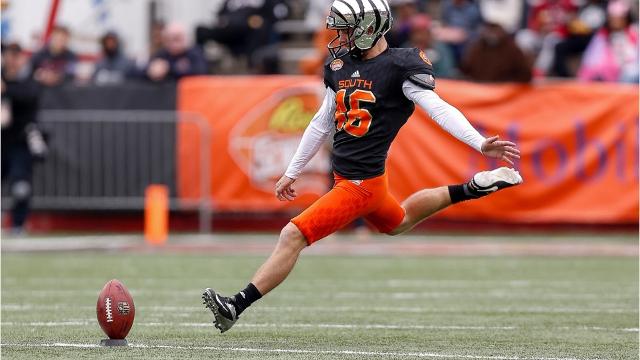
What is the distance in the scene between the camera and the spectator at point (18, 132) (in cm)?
1741

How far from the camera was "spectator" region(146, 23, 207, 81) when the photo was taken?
1848 cm

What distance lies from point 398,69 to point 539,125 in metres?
9.51

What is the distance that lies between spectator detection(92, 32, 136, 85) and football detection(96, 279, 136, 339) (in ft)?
40.4

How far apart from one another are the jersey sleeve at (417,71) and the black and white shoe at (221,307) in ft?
5.27

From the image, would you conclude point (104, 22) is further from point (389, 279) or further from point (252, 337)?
point (252, 337)

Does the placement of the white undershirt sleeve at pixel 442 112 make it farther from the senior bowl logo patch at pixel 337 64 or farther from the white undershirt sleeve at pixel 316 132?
the white undershirt sleeve at pixel 316 132

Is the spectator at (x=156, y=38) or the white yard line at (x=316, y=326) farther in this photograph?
the spectator at (x=156, y=38)

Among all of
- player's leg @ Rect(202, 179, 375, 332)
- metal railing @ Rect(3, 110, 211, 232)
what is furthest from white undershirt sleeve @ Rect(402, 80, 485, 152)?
metal railing @ Rect(3, 110, 211, 232)

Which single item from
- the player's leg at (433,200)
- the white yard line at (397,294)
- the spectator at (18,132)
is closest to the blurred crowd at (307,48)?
the spectator at (18,132)

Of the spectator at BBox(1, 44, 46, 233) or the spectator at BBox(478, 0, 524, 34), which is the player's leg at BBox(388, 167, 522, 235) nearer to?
the spectator at BBox(1, 44, 46, 233)

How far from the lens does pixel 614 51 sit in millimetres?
18094

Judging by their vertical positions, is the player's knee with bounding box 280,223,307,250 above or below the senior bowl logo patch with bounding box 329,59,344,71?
below

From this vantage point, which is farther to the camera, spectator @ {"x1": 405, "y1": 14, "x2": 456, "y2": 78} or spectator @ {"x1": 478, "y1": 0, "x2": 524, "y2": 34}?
spectator @ {"x1": 478, "y1": 0, "x2": 524, "y2": 34}

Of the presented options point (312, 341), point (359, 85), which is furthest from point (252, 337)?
point (359, 85)
